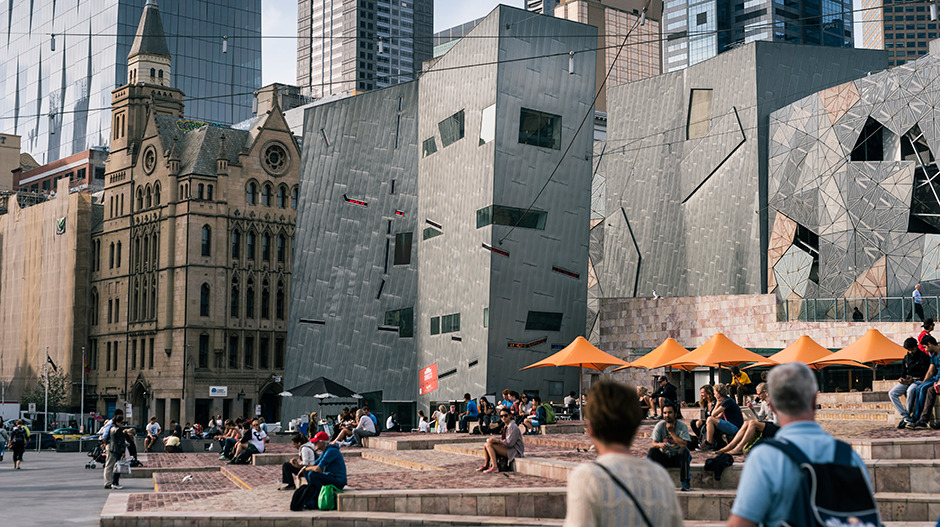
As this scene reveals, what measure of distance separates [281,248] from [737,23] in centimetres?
10415

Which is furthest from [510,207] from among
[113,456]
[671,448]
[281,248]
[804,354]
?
[281,248]

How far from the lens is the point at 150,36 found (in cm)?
8544

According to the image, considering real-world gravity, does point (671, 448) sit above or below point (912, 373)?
below

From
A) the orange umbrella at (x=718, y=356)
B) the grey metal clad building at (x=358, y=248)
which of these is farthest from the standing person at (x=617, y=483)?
the grey metal clad building at (x=358, y=248)

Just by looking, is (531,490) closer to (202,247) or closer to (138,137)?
(202,247)

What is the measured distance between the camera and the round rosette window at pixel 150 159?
7912cm

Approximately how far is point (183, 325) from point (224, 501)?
59.8 m

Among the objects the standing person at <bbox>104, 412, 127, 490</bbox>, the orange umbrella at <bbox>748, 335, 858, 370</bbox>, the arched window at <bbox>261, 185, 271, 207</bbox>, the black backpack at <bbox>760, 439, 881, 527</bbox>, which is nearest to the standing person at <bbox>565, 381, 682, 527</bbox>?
the black backpack at <bbox>760, 439, 881, 527</bbox>

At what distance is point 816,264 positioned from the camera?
4969 cm

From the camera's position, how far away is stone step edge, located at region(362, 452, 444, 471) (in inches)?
849

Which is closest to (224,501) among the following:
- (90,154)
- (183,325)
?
(183,325)

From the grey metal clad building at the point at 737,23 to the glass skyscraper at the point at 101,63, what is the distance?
210ft

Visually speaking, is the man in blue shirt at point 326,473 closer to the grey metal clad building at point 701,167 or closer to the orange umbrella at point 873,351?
the orange umbrella at point 873,351

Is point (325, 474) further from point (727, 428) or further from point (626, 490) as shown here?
point (626, 490)
